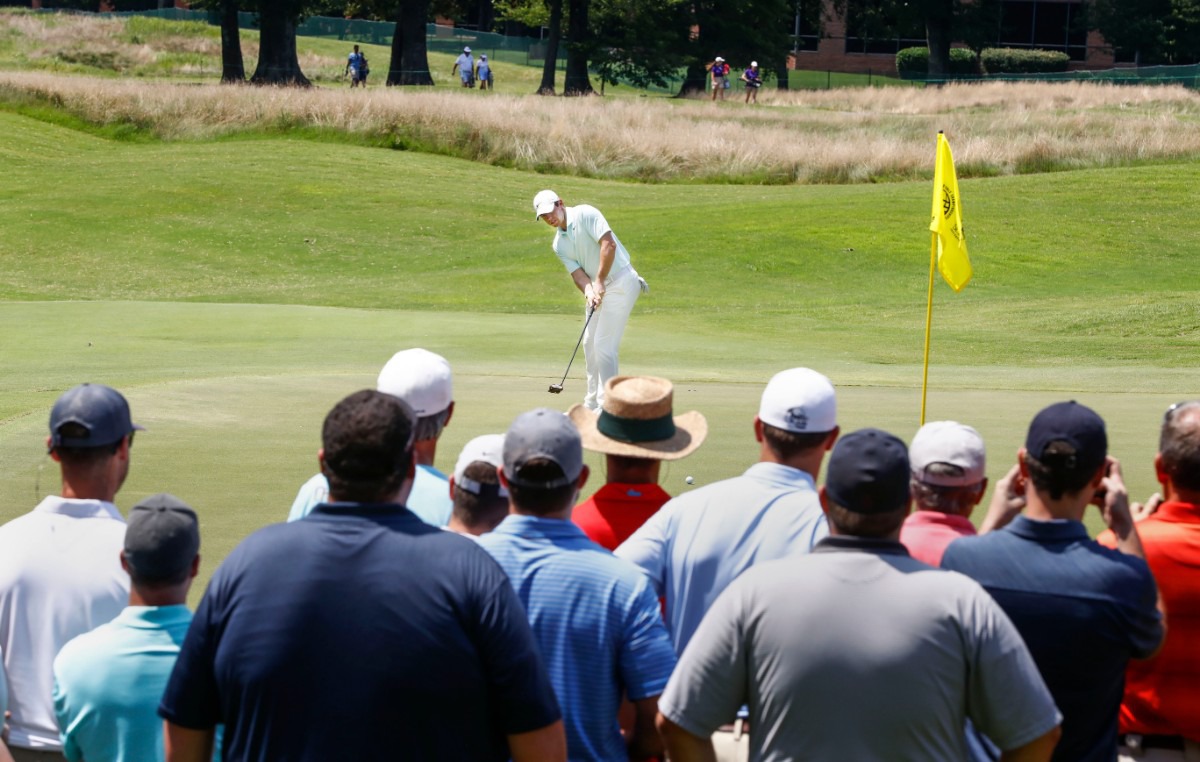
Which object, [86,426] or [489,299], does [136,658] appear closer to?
[86,426]

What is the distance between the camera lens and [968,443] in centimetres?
438

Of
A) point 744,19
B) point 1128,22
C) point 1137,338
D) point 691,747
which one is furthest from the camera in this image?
point 1128,22

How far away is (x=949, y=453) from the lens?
4383mm

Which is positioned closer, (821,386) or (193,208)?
(821,386)

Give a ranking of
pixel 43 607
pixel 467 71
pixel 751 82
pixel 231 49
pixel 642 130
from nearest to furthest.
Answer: pixel 43 607 → pixel 642 130 → pixel 231 49 → pixel 467 71 → pixel 751 82

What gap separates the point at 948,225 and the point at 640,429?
588 cm

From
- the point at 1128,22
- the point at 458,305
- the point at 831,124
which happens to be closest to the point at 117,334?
the point at 458,305

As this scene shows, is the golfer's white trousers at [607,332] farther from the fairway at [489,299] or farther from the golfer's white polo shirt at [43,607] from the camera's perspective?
the golfer's white polo shirt at [43,607]

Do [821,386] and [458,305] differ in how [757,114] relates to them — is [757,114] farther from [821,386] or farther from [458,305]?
[821,386]

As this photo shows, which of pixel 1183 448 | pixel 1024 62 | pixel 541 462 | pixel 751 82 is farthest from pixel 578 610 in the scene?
→ pixel 1024 62

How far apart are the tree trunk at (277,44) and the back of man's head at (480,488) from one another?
172 ft

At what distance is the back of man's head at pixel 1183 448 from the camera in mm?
4477

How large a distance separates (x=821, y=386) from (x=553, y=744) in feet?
5.15

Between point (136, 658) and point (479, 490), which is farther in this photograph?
point (479, 490)
